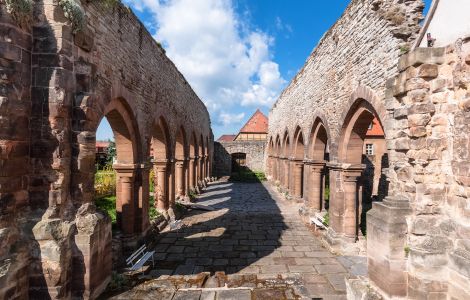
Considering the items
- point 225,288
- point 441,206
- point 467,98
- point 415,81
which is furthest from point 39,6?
point 441,206

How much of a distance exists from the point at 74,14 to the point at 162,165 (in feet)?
20.8

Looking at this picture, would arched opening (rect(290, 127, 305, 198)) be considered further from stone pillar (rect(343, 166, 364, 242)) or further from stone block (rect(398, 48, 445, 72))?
stone block (rect(398, 48, 445, 72))

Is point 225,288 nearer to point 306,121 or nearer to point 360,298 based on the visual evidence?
point 360,298

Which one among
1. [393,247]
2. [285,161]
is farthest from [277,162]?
[393,247]

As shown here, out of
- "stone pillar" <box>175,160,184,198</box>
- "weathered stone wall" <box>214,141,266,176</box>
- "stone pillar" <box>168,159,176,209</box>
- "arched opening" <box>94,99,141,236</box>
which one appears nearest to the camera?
"arched opening" <box>94,99,141,236</box>

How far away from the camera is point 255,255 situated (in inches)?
277

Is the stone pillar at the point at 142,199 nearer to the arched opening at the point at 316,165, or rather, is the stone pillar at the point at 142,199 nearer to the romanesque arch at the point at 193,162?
the arched opening at the point at 316,165

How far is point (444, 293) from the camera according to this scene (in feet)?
11.3

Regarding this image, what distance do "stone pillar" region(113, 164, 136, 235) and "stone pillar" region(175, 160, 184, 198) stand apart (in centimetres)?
573

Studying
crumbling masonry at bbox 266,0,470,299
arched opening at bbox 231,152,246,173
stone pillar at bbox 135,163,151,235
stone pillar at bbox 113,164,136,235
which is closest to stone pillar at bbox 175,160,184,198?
stone pillar at bbox 135,163,151,235

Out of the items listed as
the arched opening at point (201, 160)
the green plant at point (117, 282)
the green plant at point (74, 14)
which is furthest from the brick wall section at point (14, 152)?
the arched opening at point (201, 160)

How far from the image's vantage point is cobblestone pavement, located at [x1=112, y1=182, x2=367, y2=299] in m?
4.79

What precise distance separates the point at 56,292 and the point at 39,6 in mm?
3916

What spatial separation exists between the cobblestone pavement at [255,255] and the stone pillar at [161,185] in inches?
42.2
